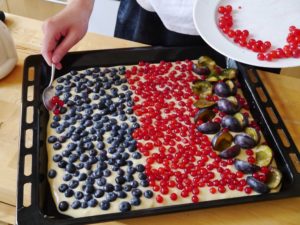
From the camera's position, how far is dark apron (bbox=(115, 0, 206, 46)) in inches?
43.7

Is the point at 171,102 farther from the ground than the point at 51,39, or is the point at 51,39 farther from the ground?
the point at 51,39

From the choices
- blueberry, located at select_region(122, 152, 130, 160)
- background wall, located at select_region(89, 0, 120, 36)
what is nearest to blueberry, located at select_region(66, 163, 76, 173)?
blueberry, located at select_region(122, 152, 130, 160)


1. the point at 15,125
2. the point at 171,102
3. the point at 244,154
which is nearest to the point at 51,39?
the point at 15,125

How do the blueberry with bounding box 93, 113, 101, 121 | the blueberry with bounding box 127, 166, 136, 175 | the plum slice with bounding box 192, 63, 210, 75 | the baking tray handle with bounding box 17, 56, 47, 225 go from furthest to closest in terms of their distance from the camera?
the plum slice with bounding box 192, 63, 210, 75, the blueberry with bounding box 93, 113, 101, 121, the blueberry with bounding box 127, 166, 136, 175, the baking tray handle with bounding box 17, 56, 47, 225

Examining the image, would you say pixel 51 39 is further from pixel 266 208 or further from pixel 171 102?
pixel 266 208

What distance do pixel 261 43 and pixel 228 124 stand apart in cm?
19

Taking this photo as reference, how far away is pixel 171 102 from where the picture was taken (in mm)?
967

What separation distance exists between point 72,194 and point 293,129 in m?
0.52

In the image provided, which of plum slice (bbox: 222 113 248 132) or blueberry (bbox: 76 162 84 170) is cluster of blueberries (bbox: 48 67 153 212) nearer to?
blueberry (bbox: 76 162 84 170)

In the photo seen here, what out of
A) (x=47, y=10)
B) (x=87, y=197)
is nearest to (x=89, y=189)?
(x=87, y=197)

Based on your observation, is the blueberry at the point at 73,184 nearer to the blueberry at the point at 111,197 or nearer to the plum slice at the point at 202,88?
the blueberry at the point at 111,197

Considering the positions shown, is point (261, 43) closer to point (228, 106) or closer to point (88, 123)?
point (228, 106)

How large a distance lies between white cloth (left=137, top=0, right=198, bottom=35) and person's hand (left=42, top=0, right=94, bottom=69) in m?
0.18

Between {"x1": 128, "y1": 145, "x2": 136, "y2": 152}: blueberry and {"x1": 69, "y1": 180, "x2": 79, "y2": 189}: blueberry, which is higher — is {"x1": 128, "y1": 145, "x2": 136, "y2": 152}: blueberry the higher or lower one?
the higher one
